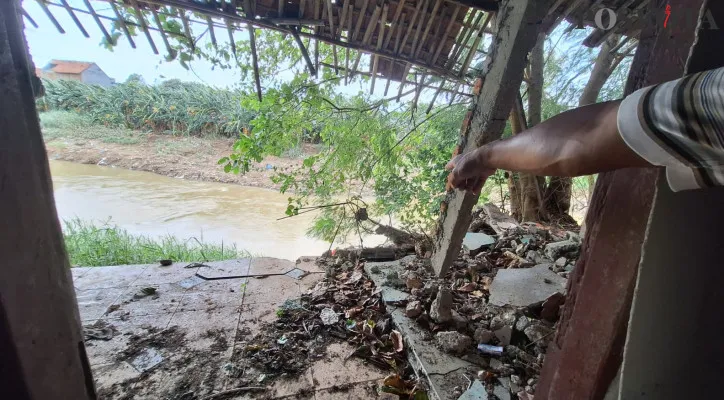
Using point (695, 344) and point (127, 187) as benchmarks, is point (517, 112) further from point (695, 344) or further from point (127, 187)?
point (127, 187)

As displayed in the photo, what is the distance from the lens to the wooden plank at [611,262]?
80 centimetres

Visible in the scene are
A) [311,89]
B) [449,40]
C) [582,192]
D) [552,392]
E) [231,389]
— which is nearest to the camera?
[552,392]

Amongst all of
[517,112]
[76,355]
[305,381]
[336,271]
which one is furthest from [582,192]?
[76,355]

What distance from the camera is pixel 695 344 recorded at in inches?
25.6

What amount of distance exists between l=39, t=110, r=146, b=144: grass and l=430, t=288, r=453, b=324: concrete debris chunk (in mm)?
15904

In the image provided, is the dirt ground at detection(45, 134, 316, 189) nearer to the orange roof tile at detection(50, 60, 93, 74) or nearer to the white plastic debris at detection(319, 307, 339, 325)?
the orange roof tile at detection(50, 60, 93, 74)

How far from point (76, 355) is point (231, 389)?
1.51 meters

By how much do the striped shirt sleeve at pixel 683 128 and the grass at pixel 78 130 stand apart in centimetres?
1708

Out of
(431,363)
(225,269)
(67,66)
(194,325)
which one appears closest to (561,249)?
Answer: (431,363)

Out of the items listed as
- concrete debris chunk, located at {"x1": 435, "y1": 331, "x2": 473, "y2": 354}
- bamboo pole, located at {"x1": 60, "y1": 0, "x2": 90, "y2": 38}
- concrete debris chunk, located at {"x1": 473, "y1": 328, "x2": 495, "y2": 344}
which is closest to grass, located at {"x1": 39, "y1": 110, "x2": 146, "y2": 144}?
bamboo pole, located at {"x1": 60, "y1": 0, "x2": 90, "y2": 38}

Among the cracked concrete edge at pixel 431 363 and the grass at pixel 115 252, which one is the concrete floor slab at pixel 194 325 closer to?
the cracked concrete edge at pixel 431 363

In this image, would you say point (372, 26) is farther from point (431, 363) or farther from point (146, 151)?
point (146, 151)

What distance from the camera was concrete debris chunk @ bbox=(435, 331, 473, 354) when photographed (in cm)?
203

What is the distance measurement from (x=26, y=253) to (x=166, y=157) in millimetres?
14937
